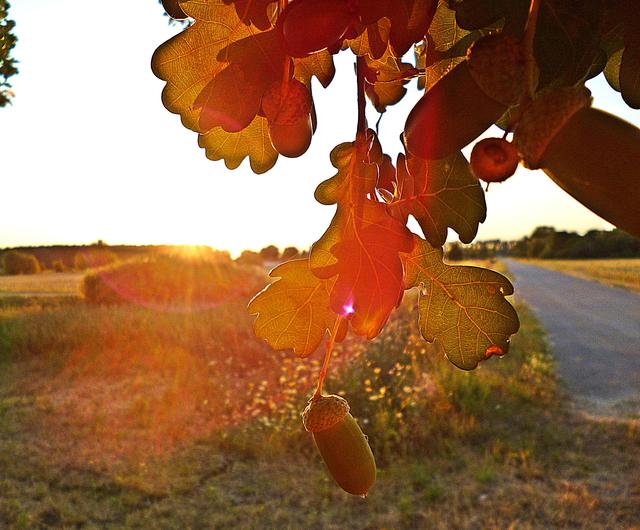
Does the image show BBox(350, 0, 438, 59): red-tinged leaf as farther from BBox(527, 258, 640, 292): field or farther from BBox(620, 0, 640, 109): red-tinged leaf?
BBox(527, 258, 640, 292): field

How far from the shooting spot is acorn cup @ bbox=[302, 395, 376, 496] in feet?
1.45

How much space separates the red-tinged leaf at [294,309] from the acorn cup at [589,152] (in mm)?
283

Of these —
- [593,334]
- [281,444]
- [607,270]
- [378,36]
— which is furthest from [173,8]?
[607,270]

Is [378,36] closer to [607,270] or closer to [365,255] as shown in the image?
[365,255]

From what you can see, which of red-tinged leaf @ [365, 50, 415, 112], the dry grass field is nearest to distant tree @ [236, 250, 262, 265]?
the dry grass field

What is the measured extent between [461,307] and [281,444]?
3.79m

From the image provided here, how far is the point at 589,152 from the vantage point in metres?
0.25

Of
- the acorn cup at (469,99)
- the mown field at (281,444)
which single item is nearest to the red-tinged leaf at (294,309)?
the acorn cup at (469,99)

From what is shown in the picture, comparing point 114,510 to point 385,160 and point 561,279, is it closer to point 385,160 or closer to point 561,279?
point 385,160

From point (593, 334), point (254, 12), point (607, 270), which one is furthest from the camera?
point (607, 270)

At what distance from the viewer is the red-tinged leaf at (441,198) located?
0.39 metres

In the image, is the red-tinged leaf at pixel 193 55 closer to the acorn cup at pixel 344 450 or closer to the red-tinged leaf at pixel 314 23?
the red-tinged leaf at pixel 314 23

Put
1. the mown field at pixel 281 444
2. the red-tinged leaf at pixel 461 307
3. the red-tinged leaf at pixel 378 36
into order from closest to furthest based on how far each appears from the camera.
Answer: the red-tinged leaf at pixel 378 36 < the red-tinged leaf at pixel 461 307 < the mown field at pixel 281 444

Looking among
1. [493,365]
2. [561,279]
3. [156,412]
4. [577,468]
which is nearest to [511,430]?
[577,468]
